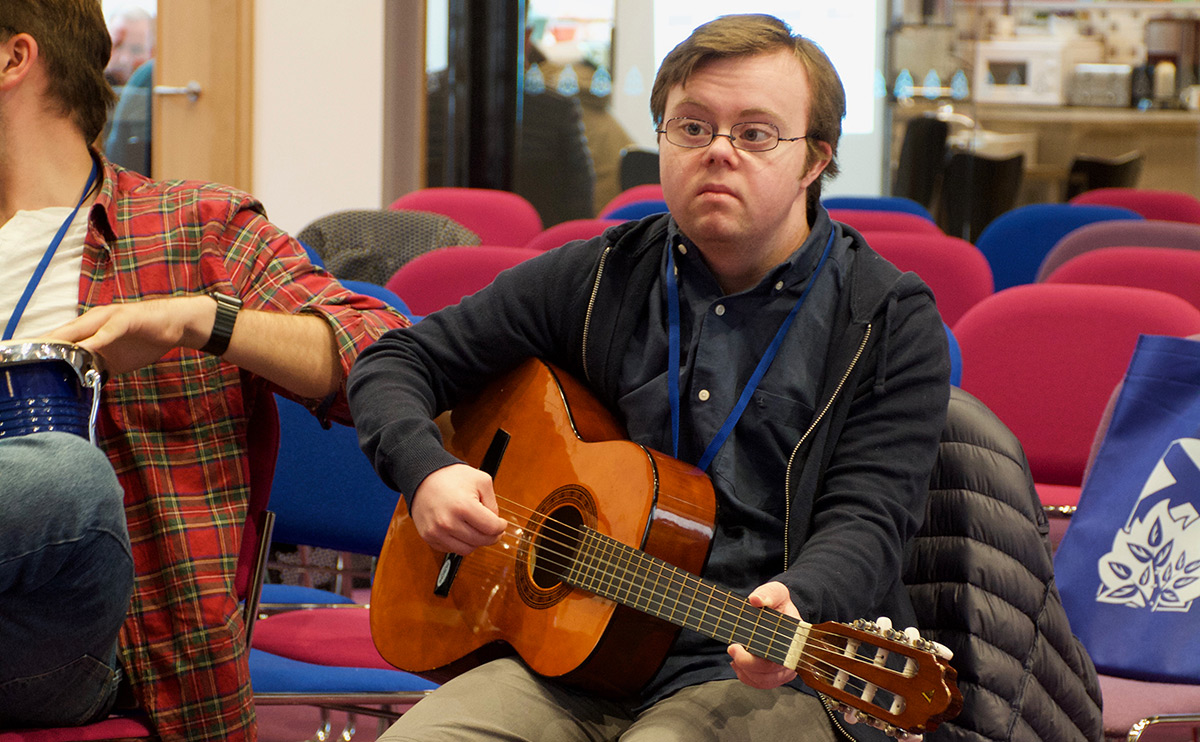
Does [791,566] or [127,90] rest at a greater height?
[127,90]

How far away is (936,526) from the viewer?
1.58m

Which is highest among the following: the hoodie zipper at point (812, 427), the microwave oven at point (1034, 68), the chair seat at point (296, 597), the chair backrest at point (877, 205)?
the microwave oven at point (1034, 68)

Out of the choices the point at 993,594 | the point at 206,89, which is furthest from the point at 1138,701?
the point at 206,89

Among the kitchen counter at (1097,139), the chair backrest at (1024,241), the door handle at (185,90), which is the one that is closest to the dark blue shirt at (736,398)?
the chair backrest at (1024,241)

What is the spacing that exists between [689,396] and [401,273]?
6.03 feet

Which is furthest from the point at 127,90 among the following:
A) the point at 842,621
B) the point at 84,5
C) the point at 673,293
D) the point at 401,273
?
the point at 842,621

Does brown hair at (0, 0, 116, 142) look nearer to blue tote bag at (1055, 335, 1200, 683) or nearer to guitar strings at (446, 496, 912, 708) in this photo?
guitar strings at (446, 496, 912, 708)

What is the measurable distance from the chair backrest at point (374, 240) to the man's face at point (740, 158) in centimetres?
246

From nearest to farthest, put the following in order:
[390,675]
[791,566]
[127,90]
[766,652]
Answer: [766,652] → [791,566] → [390,675] → [127,90]

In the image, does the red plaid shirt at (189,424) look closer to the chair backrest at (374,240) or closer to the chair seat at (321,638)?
the chair seat at (321,638)

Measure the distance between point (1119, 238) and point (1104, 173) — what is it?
559 centimetres

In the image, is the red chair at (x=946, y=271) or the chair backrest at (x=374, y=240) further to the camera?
the chair backrest at (x=374, y=240)

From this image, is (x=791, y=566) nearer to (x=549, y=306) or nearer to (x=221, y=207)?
(x=549, y=306)

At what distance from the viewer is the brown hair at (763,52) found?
1565 mm
